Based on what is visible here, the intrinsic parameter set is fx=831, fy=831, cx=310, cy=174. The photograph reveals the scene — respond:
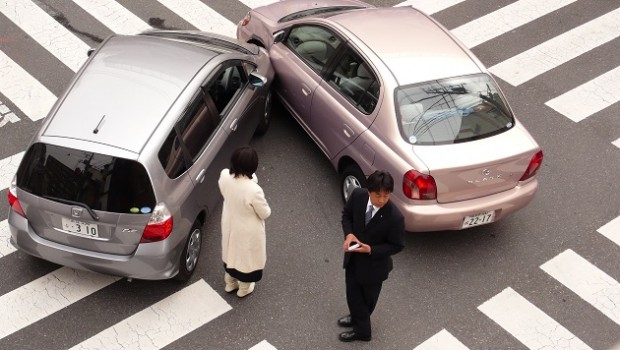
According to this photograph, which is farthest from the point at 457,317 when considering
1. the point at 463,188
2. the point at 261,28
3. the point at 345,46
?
the point at 261,28

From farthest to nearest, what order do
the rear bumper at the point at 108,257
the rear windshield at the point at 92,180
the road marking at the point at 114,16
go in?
the road marking at the point at 114,16 → the rear bumper at the point at 108,257 → the rear windshield at the point at 92,180

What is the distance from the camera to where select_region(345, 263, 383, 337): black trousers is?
666 cm

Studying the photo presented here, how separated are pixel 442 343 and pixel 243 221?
2.07m

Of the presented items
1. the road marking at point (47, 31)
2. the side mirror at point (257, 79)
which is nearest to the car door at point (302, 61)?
the side mirror at point (257, 79)

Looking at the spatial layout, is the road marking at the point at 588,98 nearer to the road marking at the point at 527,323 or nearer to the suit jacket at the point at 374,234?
the road marking at the point at 527,323

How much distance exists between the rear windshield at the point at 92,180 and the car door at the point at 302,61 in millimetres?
2695

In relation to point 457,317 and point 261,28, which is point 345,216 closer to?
point 457,317

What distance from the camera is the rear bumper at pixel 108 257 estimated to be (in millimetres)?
7043

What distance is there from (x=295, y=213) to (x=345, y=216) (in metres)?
2.14

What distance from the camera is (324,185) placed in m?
8.96

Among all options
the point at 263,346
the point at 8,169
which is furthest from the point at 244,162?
the point at 8,169

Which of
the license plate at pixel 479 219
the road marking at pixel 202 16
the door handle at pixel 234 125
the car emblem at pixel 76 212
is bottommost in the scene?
the license plate at pixel 479 219

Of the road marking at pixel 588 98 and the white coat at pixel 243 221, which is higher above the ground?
the white coat at pixel 243 221

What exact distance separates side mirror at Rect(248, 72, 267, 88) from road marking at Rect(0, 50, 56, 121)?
2.70 m
